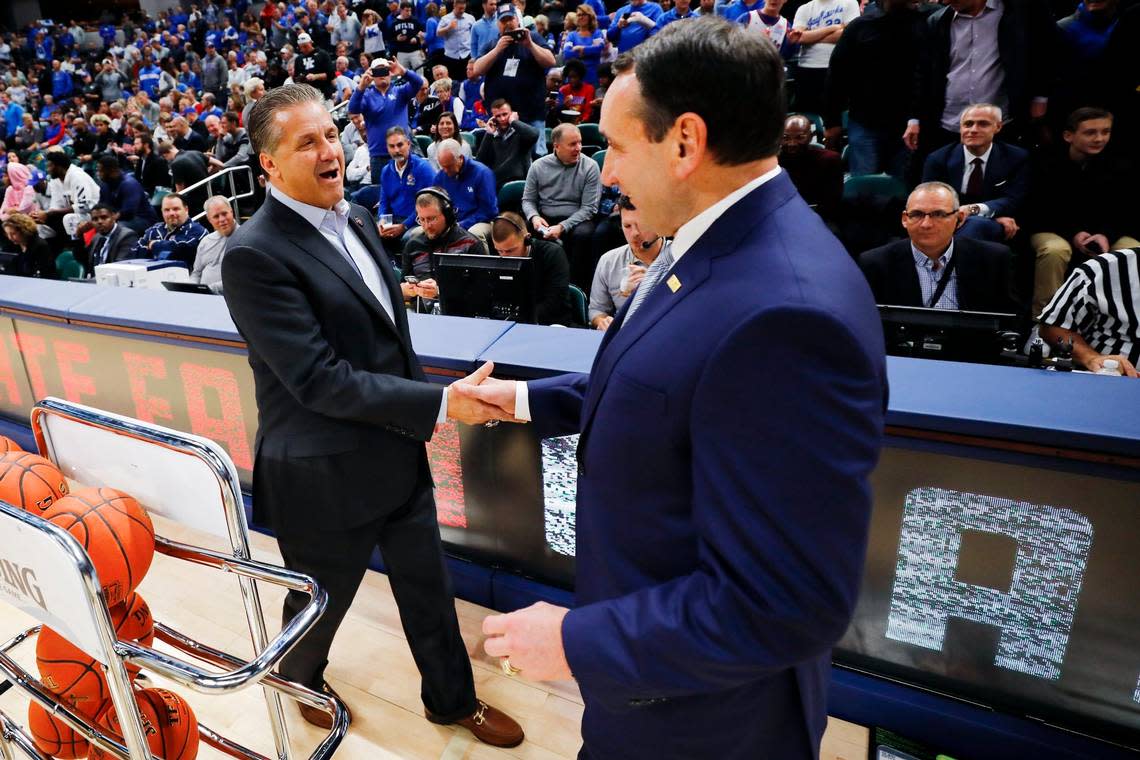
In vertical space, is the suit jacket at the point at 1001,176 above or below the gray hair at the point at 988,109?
below

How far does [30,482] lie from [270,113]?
Result: 0.93 m

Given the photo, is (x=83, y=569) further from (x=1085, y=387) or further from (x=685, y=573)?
(x=1085, y=387)

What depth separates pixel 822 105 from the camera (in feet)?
19.5

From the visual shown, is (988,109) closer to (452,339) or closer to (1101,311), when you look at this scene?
(1101,311)

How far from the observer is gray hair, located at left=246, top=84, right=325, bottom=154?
1.69m

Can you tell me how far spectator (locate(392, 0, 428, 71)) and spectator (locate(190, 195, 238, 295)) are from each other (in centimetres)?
599

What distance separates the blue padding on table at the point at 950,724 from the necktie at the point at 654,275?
1.51 meters

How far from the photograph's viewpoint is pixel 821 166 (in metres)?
4.56

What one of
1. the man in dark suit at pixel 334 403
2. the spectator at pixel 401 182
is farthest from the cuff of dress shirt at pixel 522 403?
the spectator at pixel 401 182

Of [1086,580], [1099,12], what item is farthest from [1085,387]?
[1099,12]

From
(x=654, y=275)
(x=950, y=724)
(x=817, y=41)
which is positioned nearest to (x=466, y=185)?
(x=817, y=41)

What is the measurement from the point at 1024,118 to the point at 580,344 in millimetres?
3870

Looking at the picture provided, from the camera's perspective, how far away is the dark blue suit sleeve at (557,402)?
1.51 m

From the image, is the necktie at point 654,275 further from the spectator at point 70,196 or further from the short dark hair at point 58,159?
the short dark hair at point 58,159
